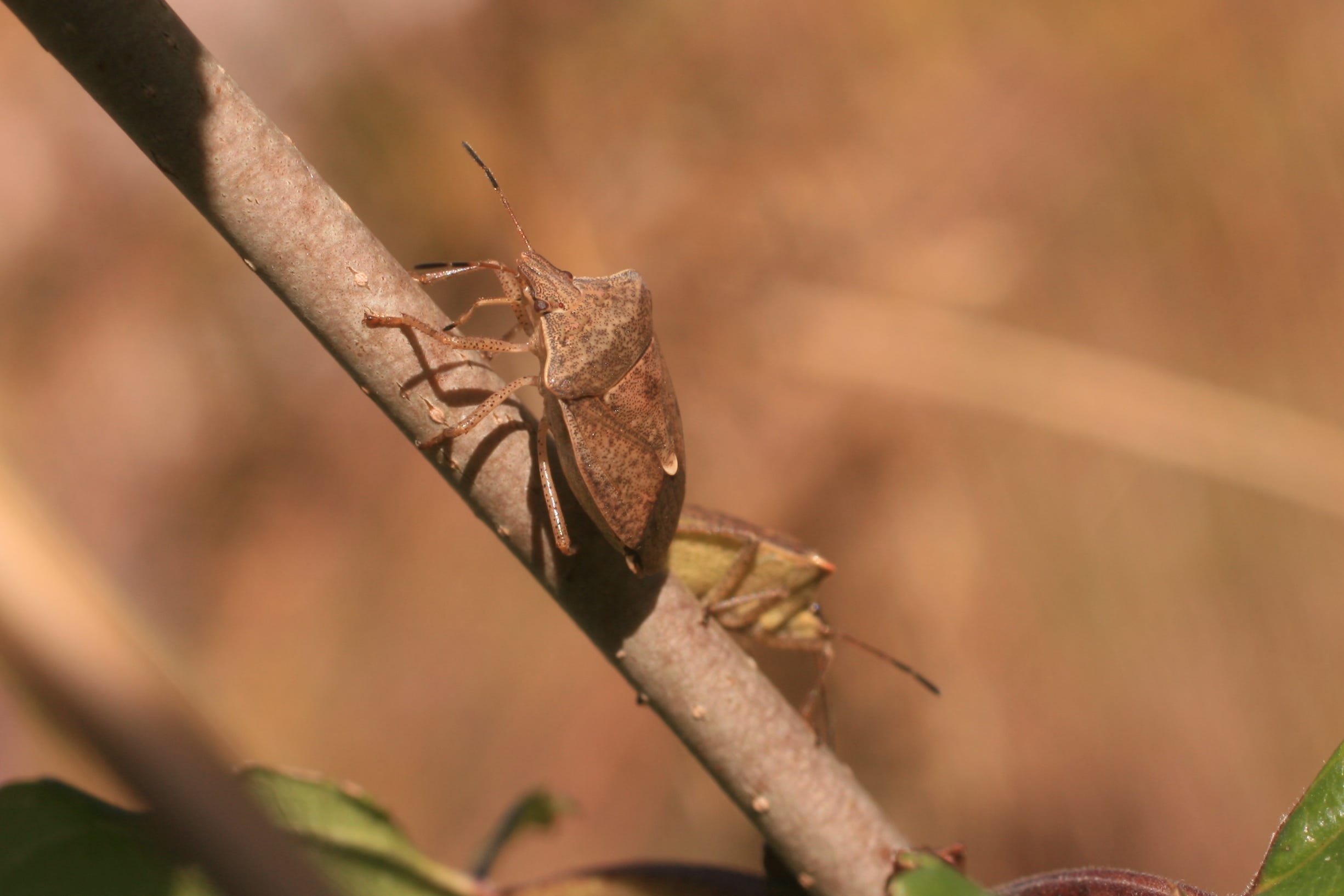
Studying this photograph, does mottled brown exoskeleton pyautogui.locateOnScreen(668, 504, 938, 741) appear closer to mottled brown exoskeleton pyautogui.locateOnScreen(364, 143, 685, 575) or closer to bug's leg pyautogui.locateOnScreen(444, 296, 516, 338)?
mottled brown exoskeleton pyautogui.locateOnScreen(364, 143, 685, 575)

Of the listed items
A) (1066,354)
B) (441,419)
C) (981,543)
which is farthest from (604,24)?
(441,419)

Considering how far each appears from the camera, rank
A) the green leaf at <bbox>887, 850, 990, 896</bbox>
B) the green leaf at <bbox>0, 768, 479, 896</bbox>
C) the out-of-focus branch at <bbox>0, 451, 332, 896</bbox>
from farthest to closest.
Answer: the green leaf at <bbox>0, 768, 479, 896</bbox>, the green leaf at <bbox>887, 850, 990, 896</bbox>, the out-of-focus branch at <bbox>0, 451, 332, 896</bbox>

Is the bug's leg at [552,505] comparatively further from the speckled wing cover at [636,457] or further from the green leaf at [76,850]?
the green leaf at [76,850]

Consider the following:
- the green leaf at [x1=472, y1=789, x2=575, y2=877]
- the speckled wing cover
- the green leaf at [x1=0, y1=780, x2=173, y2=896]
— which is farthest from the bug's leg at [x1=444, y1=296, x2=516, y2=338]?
the green leaf at [x1=472, y1=789, x2=575, y2=877]

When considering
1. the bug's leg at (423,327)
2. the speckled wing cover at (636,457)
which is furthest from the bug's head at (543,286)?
the bug's leg at (423,327)

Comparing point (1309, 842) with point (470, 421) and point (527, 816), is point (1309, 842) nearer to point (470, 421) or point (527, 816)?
point (470, 421)

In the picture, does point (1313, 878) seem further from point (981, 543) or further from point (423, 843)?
point (423, 843)
